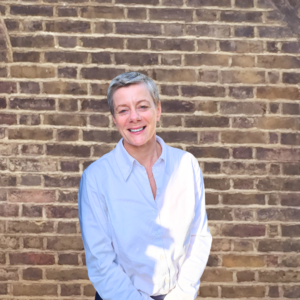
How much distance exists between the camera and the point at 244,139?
8.53 ft

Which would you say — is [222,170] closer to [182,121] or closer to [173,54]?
[182,121]

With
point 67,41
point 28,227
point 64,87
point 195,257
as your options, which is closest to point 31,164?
point 28,227

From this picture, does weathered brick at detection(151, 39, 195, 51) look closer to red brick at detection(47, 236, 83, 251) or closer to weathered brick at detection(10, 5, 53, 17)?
weathered brick at detection(10, 5, 53, 17)

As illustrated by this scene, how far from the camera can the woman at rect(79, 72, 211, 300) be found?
1574mm

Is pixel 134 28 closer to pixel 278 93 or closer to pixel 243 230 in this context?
pixel 278 93

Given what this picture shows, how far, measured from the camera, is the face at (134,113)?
1.61 metres

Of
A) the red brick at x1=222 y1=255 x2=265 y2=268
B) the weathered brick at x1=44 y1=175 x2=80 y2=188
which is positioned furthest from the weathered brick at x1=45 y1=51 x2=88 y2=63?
the red brick at x1=222 y1=255 x2=265 y2=268

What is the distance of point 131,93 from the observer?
1.61 m

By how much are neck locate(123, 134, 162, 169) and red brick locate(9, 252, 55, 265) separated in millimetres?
1333

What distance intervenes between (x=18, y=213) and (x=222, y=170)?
1547 millimetres

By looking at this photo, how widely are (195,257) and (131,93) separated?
850mm

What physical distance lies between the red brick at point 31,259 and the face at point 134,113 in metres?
1.44

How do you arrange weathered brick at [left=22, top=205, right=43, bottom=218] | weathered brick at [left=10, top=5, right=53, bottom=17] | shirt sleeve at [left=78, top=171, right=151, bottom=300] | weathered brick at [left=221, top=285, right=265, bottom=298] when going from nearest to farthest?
shirt sleeve at [left=78, top=171, right=151, bottom=300], weathered brick at [left=10, top=5, right=53, bottom=17], weathered brick at [left=22, top=205, right=43, bottom=218], weathered brick at [left=221, top=285, right=265, bottom=298]

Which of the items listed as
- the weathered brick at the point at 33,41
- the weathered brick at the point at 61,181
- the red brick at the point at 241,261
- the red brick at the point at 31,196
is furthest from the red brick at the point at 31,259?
the weathered brick at the point at 33,41
